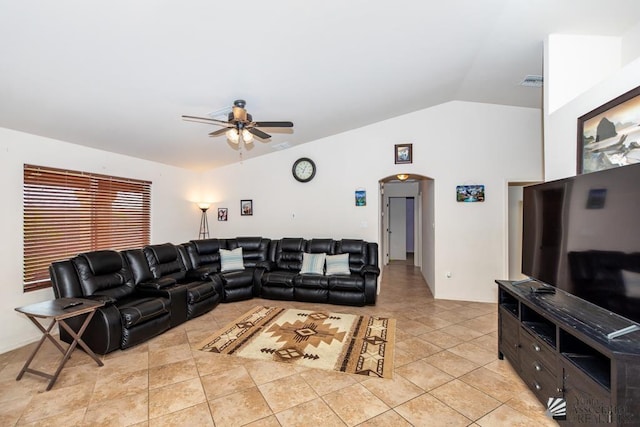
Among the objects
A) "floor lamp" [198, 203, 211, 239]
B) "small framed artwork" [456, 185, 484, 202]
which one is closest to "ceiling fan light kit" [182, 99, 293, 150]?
"small framed artwork" [456, 185, 484, 202]

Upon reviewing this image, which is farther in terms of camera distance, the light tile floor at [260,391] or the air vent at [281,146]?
the air vent at [281,146]

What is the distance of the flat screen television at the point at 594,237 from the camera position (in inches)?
58.9

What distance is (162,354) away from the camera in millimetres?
2865

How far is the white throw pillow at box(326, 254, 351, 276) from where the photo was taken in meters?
4.65

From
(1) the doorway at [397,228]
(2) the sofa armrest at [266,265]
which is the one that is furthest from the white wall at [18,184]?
(1) the doorway at [397,228]

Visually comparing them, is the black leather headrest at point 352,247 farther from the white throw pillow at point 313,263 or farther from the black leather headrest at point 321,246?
A: the white throw pillow at point 313,263

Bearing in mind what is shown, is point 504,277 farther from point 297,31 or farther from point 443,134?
point 297,31

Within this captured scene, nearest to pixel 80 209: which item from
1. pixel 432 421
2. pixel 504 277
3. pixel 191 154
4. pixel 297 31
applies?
pixel 191 154

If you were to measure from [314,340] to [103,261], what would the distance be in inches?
107

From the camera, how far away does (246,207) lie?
19.8ft

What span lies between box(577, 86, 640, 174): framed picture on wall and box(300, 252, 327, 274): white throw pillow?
11.4 feet

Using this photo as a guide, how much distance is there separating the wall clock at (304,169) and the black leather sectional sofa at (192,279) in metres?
1.25

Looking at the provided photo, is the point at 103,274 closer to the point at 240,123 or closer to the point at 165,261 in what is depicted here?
the point at 165,261

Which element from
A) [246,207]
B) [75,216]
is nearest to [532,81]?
[246,207]
